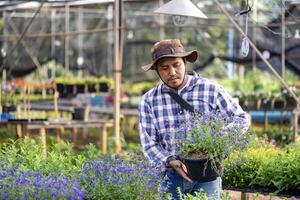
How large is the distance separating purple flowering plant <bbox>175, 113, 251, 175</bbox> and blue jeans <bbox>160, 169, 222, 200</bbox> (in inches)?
5.7

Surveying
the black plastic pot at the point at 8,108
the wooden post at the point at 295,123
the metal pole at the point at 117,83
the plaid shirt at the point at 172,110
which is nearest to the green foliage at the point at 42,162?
the plaid shirt at the point at 172,110

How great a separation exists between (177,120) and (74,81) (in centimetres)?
780

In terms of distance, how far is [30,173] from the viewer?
3484 mm

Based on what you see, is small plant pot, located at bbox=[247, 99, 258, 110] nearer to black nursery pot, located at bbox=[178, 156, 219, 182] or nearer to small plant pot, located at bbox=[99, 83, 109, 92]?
small plant pot, located at bbox=[99, 83, 109, 92]

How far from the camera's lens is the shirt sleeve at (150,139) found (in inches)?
148

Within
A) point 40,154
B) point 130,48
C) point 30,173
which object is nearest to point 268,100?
point 40,154

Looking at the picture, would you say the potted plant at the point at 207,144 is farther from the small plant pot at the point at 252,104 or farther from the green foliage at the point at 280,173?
the small plant pot at the point at 252,104

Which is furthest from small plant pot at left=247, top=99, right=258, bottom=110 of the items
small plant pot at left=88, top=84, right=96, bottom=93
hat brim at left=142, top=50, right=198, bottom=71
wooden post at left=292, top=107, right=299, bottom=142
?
hat brim at left=142, top=50, right=198, bottom=71

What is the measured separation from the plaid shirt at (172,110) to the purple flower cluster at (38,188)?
0.56m

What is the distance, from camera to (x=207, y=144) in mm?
3510

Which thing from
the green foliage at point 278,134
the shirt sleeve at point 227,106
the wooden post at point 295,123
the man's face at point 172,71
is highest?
the man's face at point 172,71

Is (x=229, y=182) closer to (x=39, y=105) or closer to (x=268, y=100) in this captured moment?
(x=268, y=100)

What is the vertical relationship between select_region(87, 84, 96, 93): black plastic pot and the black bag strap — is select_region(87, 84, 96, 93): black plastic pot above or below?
below

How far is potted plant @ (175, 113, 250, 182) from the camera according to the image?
11.5 feet
